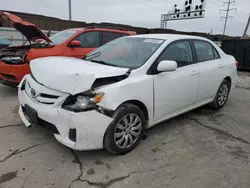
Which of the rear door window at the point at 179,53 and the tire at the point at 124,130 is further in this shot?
the rear door window at the point at 179,53

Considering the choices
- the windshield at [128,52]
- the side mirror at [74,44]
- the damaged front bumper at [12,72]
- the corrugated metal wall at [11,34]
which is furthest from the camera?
the corrugated metal wall at [11,34]

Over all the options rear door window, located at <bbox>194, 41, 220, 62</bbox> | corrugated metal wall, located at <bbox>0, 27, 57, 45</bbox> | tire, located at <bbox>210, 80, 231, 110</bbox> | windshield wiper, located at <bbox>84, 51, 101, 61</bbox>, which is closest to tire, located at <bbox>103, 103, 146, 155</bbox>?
windshield wiper, located at <bbox>84, 51, 101, 61</bbox>

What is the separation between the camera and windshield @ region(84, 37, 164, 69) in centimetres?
319

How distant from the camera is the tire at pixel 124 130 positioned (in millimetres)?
2637

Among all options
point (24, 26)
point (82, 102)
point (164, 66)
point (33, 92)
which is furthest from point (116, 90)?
point (24, 26)

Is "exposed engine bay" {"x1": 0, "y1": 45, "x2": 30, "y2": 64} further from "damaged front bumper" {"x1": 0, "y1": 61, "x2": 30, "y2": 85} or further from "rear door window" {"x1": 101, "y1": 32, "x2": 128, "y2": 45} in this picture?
"rear door window" {"x1": 101, "y1": 32, "x2": 128, "y2": 45}

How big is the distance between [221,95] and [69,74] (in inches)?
137

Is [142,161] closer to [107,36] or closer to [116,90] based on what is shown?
[116,90]

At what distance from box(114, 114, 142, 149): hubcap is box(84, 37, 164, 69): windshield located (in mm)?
736

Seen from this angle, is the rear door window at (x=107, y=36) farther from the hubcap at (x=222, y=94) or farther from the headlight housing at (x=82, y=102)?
the headlight housing at (x=82, y=102)

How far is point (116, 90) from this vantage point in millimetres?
2605

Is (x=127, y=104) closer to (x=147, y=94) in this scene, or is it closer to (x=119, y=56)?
(x=147, y=94)

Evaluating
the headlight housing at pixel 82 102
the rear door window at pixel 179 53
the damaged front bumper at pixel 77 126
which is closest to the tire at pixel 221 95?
the rear door window at pixel 179 53

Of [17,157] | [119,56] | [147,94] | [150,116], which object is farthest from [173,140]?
[17,157]
